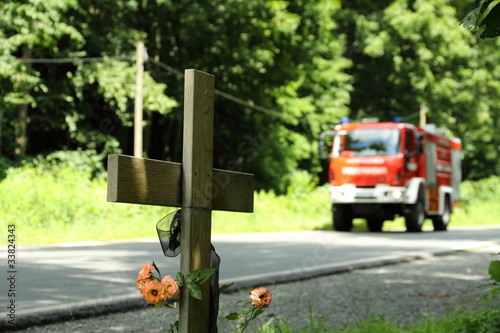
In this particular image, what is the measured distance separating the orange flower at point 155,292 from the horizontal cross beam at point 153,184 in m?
0.31

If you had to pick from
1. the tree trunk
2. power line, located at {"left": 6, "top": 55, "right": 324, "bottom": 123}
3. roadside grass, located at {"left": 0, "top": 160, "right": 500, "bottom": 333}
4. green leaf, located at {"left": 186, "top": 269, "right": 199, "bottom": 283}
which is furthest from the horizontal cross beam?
the tree trunk

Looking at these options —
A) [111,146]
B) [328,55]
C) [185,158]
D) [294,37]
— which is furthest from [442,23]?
[185,158]

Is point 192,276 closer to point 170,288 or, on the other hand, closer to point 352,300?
point 170,288

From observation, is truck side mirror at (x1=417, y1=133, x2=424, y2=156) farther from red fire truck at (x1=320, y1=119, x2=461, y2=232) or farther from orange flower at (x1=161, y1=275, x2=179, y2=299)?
orange flower at (x1=161, y1=275, x2=179, y2=299)

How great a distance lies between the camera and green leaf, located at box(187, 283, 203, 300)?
2.93 meters

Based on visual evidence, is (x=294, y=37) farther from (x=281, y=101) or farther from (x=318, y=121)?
(x=318, y=121)

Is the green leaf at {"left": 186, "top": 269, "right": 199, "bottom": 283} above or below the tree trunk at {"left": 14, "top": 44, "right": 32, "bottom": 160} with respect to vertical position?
below

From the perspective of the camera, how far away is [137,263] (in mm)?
9508

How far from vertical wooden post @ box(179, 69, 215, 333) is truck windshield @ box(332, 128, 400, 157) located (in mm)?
16059

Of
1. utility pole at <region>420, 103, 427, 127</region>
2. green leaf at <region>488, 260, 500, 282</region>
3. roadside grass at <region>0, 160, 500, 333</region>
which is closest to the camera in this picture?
green leaf at <region>488, 260, 500, 282</region>

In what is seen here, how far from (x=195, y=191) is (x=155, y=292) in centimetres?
43

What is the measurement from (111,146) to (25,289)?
17.8 meters

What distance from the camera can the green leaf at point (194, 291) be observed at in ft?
9.60

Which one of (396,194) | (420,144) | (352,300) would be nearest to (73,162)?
(396,194)
